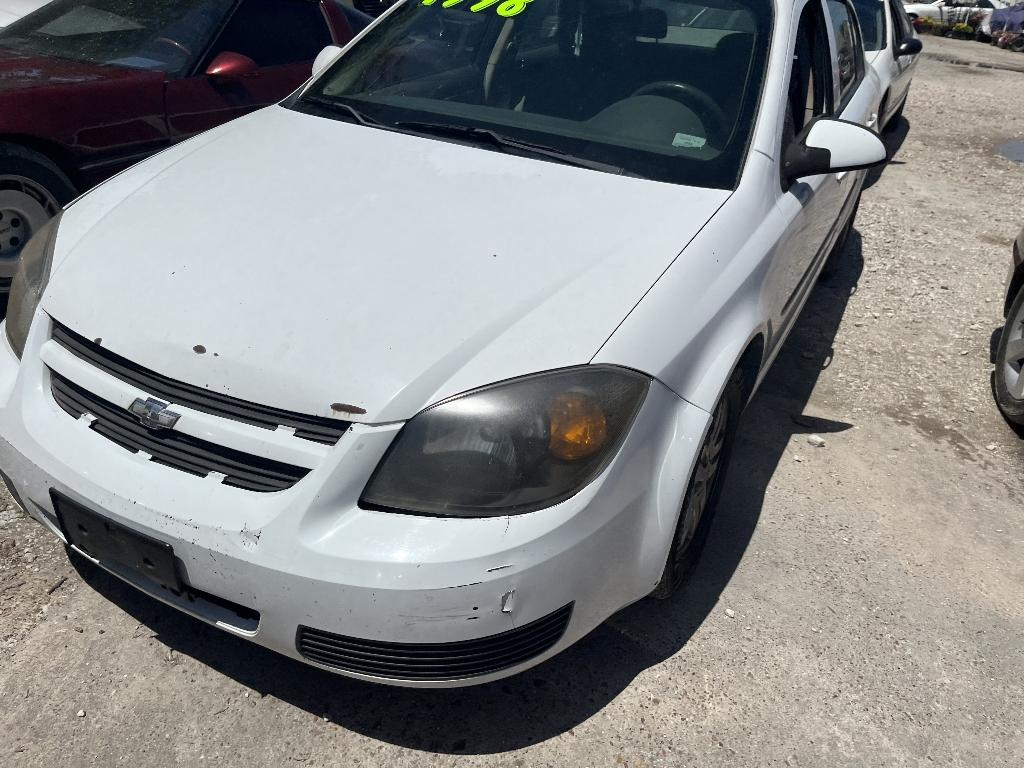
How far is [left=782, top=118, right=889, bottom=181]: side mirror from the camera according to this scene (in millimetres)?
2746

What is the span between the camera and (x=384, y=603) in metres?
1.79

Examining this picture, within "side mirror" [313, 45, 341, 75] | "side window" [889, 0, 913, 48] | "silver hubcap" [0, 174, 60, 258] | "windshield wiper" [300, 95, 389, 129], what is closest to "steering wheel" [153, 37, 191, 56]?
"silver hubcap" [0, 174, 60, 258]

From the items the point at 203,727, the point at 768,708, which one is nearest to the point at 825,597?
the point at 768,708

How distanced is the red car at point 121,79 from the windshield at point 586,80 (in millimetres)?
1275

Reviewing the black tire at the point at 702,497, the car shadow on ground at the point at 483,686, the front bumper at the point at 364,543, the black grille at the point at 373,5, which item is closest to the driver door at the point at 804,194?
the black tire at the point at 702,497

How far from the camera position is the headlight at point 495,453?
5.98 feet

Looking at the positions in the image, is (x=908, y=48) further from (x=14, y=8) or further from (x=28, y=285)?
(x=28, y=285)

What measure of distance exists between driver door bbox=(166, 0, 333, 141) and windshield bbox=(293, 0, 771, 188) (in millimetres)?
1269

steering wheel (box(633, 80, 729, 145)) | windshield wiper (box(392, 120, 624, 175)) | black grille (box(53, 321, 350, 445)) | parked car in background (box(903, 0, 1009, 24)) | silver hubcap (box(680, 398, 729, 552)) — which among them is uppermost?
steering wheel (box(633, 80, 729, 145))

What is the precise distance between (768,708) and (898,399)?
210 cm

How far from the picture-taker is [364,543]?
178cm

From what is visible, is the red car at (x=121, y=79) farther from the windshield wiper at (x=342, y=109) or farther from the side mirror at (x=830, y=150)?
the side mirror at (x=830, y=150)

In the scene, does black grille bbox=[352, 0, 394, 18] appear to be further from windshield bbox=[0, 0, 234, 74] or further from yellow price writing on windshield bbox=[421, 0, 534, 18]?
yellow price writing on windshield bbox=[421, 0, 534, 18]

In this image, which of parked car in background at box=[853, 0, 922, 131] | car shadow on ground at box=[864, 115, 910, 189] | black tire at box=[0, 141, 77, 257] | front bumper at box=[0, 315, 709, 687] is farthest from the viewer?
car shadow on ground at box=[864, 115, 910, 189]
